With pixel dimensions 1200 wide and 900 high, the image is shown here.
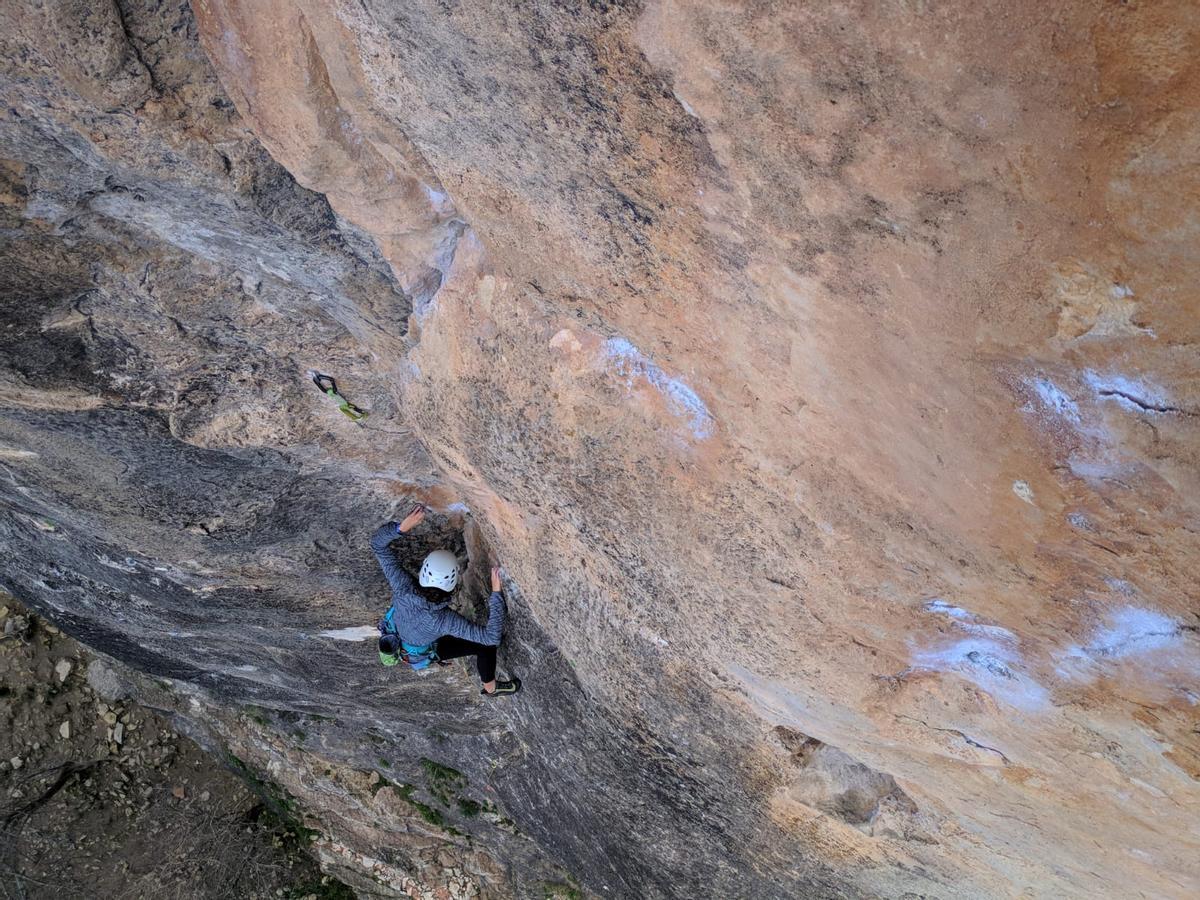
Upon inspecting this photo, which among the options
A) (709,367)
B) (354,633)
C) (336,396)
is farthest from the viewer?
(354,633)

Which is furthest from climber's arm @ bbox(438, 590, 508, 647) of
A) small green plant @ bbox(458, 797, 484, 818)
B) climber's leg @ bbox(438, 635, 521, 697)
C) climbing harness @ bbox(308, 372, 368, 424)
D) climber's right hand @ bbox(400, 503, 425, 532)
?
small green plant @ bbox(458, 797, 484, 818)

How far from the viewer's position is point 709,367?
263 cm

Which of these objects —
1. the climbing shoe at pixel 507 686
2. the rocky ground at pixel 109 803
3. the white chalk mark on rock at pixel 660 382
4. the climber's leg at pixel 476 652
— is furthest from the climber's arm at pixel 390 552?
the rocky ground at pixel 109 803

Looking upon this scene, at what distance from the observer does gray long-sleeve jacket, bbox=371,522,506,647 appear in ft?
16.3

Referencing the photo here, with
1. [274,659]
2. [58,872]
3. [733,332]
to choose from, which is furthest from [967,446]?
[58,872]

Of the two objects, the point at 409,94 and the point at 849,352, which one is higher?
the point at 849,352

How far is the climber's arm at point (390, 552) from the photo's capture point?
16.4 ft

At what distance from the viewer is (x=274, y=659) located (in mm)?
6496

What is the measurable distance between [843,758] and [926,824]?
0.41 m

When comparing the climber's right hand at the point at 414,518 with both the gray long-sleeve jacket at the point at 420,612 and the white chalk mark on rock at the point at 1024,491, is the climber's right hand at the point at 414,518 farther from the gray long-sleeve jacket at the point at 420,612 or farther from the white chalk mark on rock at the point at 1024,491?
the white chalk mark on rock at the point at 1024,491

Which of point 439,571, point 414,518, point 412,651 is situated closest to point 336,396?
point 414,518

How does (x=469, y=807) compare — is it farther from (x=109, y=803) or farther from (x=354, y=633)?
(x=109, y=803)

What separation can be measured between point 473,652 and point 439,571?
721 millimetres

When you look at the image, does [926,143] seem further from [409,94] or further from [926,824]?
[926,824]
